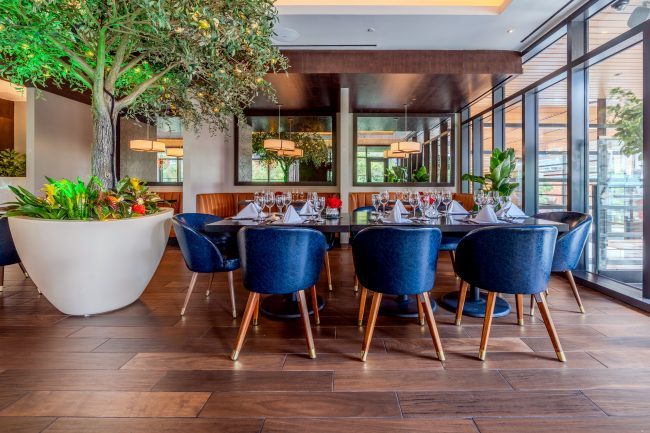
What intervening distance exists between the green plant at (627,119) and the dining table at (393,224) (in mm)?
1432

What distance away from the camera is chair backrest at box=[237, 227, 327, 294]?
2107mm

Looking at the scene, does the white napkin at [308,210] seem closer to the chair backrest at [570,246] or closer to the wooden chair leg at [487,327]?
the wooden chair leg at [487,327]

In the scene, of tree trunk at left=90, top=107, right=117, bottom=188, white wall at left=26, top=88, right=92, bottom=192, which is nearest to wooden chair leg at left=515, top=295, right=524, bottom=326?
tree trunk at left=90, top=107, right=117, bottom=188

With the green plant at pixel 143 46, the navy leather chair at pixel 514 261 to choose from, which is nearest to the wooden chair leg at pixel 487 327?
the navy leather chair at pixel 514 261

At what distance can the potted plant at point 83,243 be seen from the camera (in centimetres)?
271

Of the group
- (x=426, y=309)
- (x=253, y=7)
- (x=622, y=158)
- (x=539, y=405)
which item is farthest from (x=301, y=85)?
(x=539, y=405)

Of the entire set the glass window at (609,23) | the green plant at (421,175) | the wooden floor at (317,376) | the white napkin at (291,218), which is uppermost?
the glass window at (609,23)

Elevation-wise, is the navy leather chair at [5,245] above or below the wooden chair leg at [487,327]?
above

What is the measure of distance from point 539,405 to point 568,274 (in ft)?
5.05

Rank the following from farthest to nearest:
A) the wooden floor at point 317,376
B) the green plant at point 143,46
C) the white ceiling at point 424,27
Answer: the white ceiling at point 424,27, the green plant at point 143,46, the wooden floor at point 317,376

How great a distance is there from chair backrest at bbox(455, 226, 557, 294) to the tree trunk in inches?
119

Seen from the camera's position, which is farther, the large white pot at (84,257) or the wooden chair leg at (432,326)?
the large white pot at (84,257)

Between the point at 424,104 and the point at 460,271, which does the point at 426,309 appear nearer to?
the point at 460,271

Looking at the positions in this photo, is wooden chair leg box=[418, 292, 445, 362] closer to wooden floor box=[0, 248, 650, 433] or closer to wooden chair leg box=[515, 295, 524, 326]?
wooden floor box=[0, 248, 650, 433]
